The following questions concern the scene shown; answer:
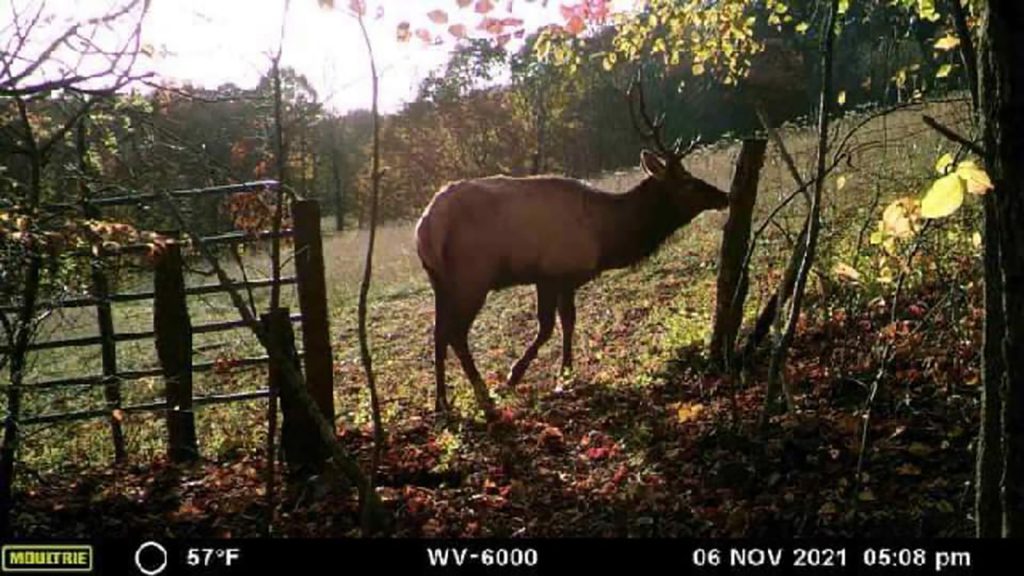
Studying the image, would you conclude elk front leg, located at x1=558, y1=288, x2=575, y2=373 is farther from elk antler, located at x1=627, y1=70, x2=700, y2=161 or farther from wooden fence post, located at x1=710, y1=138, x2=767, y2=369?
wooden fence post, located at x1=710, y1=138, x2=767, y2=369

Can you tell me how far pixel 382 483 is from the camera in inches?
180

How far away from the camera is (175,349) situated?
18.9ft

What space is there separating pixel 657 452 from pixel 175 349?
3330 millimetres

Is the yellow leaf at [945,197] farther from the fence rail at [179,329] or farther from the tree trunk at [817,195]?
the fence rail at [179,329]

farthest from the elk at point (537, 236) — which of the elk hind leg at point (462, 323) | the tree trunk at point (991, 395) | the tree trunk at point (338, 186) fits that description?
the tree trunk at point (338, 186)

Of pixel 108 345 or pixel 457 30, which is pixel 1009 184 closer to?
pixel 457 30

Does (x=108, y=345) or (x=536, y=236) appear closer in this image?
(x=108, y=345)

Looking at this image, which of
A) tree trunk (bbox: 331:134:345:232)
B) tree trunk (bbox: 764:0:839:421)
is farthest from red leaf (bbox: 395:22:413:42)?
tree trunk (bbox: 331:134:345:232)

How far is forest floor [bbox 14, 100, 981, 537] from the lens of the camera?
363 cm

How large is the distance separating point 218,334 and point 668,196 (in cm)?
946

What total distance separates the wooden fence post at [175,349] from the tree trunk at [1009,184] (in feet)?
16.4

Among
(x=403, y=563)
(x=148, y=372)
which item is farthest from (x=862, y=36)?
(x=403, y=563)

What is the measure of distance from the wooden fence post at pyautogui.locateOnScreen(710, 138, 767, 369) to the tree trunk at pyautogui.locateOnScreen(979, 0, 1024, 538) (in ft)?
13.1

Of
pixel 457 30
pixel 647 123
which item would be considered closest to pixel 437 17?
pixel 457 30
